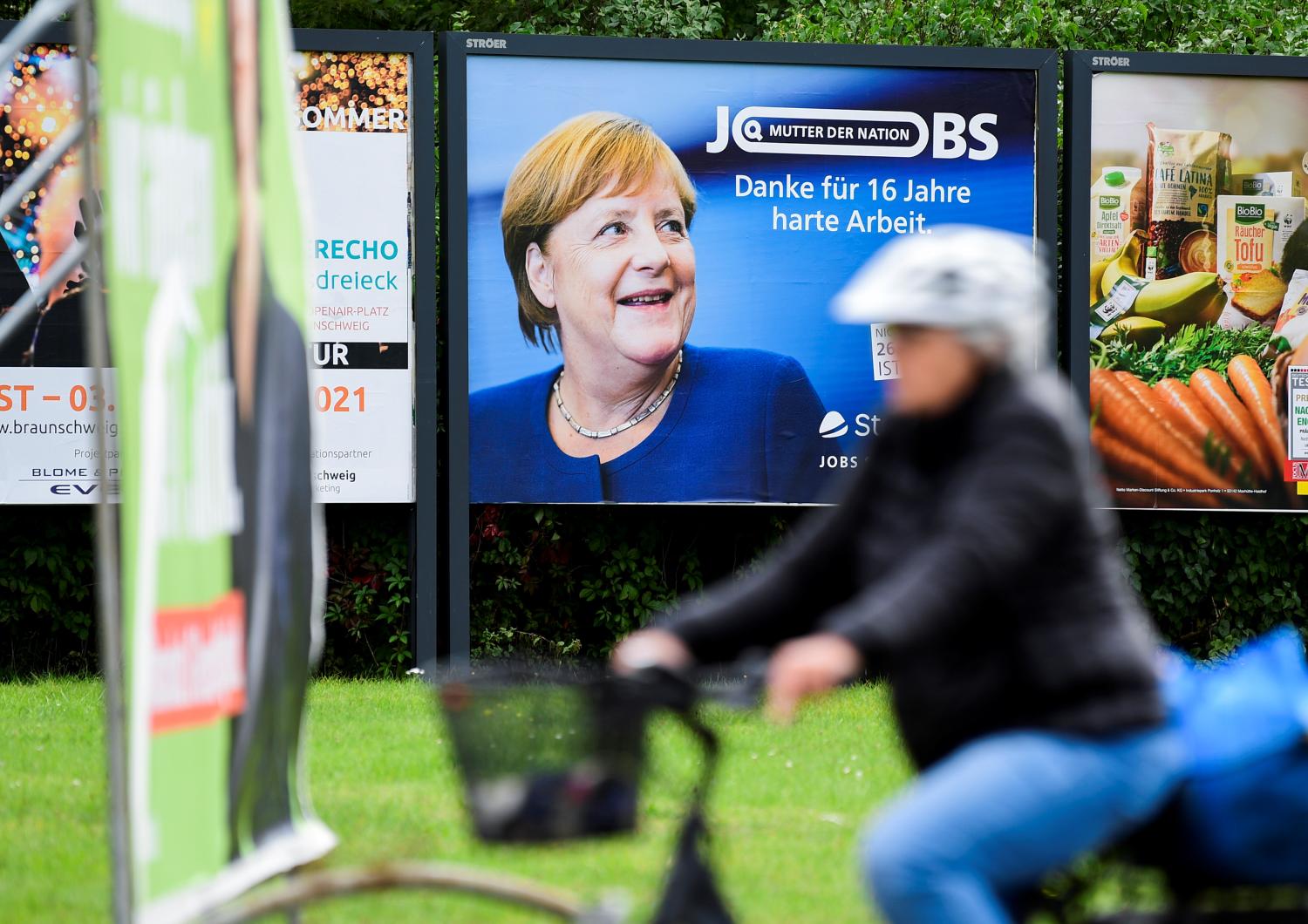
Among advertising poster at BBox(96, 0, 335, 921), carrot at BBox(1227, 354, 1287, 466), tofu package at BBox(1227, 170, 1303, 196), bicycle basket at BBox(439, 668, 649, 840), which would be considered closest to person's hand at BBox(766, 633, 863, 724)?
bicycle basket at BBox(439, 668, 649, 840)

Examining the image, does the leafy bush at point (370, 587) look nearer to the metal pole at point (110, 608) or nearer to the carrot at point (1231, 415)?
the carrot at point (1231, 415)

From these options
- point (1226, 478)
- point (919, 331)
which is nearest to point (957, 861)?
point (919, 331)

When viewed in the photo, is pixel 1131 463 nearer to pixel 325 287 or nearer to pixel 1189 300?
pixel 1189 300

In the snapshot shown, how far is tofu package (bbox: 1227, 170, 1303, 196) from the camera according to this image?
11.1 m

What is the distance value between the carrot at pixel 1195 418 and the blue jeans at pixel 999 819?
831 centimetres

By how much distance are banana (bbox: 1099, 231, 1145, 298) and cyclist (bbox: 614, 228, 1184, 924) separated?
26.2 feet

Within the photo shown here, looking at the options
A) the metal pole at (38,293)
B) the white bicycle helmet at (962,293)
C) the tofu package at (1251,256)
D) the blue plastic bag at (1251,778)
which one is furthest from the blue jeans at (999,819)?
the tofu package at (1251,256)

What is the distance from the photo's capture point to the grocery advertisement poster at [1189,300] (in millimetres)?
10906

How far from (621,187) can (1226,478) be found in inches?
162

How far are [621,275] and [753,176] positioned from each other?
1.01 m

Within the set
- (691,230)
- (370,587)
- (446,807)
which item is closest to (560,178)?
(691,230)

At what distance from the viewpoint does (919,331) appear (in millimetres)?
3062

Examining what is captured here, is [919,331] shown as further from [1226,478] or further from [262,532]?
[1226,478]

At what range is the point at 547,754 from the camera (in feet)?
9.77
